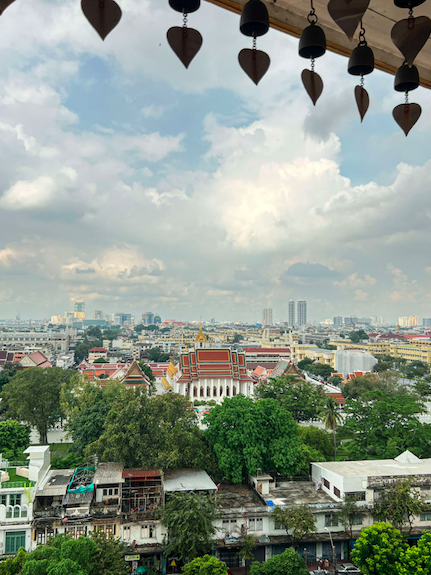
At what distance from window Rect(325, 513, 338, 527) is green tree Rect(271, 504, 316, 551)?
1.98 feet

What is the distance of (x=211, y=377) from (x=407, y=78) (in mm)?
30096

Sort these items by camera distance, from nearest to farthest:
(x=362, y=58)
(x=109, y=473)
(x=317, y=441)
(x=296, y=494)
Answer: (x=362, y=58), (x=109, y=473), (x=296, y=494), (x=317, y=441)

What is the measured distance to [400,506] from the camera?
1308 cm

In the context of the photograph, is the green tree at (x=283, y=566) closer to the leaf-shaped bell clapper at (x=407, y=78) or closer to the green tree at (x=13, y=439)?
the green tree at (x=13, y=439)

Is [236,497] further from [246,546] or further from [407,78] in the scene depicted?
[407,78]

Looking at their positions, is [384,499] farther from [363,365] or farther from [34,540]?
[363,365]

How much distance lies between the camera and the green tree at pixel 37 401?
21.9m

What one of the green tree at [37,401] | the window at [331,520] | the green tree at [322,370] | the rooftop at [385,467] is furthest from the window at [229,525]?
the green tree at [322,370]

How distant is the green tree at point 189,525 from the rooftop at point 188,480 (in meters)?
1.21

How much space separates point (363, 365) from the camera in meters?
48.3

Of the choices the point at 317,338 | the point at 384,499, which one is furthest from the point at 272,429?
the point at 317,338

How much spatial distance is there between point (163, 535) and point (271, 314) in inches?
6690

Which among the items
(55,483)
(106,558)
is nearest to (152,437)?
(55,483)

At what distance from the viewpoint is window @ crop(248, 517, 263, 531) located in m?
13.0
